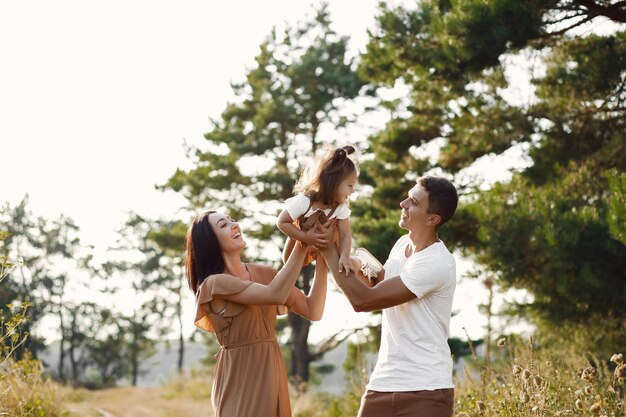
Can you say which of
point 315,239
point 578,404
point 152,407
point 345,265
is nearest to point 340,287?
point 345,265

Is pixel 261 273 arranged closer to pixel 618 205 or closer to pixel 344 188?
pixel 344 188

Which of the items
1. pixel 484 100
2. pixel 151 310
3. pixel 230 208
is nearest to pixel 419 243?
pixel 484 100

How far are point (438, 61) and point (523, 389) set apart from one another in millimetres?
6467

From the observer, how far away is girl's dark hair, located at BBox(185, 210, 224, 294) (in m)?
3.87

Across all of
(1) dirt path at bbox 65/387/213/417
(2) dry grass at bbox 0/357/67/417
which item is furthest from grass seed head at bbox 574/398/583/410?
(1) dirt path at bbox 65/387/213/417

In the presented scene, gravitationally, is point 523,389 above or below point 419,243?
below

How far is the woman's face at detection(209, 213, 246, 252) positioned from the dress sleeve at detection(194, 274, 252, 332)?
156mm

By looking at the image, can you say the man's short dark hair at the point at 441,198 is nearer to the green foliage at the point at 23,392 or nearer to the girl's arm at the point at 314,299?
the girl's arm at the point at 314,299

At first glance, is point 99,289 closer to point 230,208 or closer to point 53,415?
point 230,208

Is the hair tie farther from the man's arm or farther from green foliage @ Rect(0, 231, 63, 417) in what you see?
green foliage @ Rect(0, 231, 63, 417)

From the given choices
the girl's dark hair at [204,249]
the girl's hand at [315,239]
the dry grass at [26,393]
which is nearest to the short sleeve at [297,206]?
the girl's hand at [315,239]

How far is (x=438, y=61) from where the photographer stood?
10.2 metres

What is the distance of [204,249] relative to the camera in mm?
3881

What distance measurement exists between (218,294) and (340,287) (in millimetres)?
551
